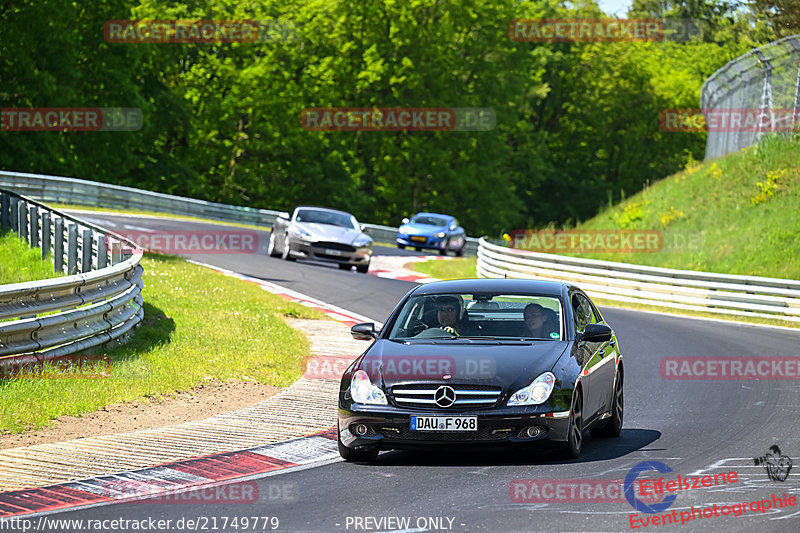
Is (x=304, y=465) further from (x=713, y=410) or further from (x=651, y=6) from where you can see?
(x=651, y=6)

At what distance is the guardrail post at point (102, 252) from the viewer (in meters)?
17.3

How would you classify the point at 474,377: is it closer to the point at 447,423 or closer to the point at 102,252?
the point at 447,423

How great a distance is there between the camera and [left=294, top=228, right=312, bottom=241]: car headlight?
3020 centimetres

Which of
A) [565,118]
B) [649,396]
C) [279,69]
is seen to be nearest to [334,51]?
[279,69]

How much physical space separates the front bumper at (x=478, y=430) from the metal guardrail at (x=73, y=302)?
4.29m

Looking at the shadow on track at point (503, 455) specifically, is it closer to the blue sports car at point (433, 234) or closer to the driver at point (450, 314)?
the driver at point (450, 314)

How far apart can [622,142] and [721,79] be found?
54478 mm

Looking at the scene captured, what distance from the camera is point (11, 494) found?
798cm

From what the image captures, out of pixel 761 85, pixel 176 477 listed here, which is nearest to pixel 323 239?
pixel 761 85

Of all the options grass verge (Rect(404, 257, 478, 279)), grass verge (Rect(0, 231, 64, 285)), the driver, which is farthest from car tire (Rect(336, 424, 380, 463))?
grass verge (Rect(404, 257, 478, 279))

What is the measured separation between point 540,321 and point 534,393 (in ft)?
4.16

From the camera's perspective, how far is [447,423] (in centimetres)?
903

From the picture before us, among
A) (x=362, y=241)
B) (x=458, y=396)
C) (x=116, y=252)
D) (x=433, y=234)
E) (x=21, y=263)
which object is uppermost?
(x=116, y=252)

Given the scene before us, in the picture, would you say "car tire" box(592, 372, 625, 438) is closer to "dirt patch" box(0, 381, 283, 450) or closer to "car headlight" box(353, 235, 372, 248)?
"dirt patch" box(0, 381, 283, 450)
